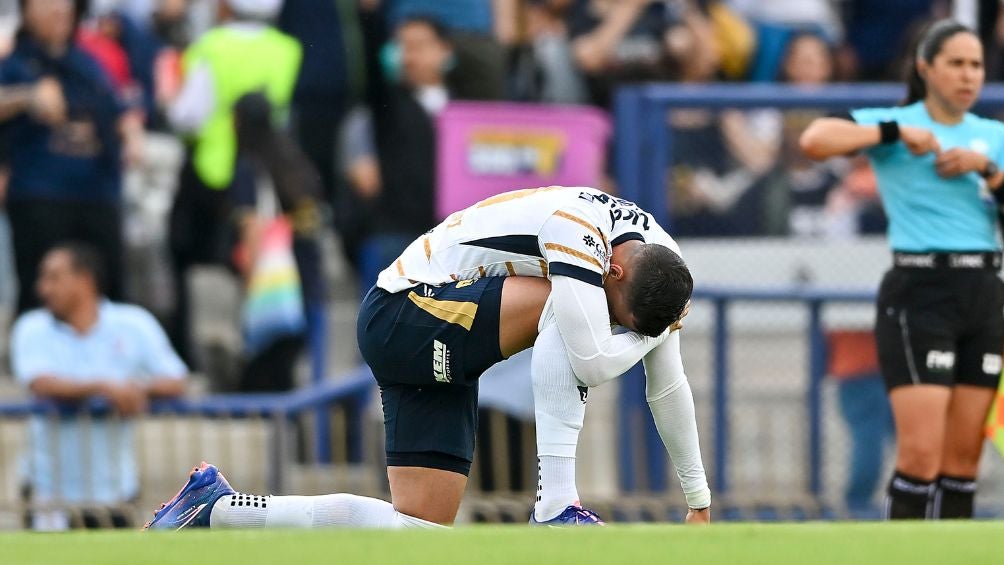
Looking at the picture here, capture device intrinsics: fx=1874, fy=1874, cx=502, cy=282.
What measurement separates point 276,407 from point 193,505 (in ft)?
10.2

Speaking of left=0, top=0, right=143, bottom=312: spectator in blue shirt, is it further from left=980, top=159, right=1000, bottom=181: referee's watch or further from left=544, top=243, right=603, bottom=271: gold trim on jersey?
left=544, top=243, right=603, bottom=271: gold trim on jersey

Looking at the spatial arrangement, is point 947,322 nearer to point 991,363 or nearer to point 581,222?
point 991,363

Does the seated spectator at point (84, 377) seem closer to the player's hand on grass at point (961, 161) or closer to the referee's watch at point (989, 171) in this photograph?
the player's hand on grass at point (961, 161)

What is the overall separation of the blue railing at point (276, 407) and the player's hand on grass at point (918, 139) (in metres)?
3.53

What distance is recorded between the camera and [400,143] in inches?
427

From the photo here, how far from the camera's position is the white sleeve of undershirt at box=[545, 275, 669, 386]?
618 cm

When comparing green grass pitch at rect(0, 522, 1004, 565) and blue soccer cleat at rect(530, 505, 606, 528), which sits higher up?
green grass pitch at rect(0, 522, 1004, 565)

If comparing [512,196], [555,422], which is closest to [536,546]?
[555,422]

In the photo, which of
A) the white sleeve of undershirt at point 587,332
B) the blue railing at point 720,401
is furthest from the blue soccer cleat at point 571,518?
the blue railing at point 720,401

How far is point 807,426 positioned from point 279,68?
380 centimetres

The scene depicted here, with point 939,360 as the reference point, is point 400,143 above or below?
above

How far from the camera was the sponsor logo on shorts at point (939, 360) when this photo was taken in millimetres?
7906

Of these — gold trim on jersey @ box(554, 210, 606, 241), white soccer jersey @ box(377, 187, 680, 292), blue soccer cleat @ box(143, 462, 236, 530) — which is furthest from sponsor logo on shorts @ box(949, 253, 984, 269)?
blue soccer cleat @ box(143, 462, 236, 530)

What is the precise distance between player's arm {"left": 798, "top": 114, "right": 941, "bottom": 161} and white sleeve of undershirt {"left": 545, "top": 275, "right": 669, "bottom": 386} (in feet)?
7.04
